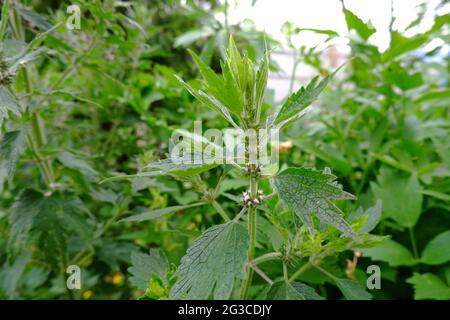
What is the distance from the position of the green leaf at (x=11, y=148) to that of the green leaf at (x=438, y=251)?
0.69m

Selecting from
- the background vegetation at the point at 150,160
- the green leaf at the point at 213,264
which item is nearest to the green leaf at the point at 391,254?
the background vegetation at the point at 150,160

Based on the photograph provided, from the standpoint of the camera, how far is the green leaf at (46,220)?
0.72 m

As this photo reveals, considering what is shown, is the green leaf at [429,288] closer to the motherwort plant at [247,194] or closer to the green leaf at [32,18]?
Result: the motherwort plant at [247,194]

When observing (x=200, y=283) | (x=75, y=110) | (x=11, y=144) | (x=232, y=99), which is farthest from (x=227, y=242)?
(x=75, y=110)

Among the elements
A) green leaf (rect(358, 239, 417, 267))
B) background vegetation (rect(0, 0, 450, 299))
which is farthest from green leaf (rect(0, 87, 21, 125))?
green leaf (rect(358, 239, 417, 267))

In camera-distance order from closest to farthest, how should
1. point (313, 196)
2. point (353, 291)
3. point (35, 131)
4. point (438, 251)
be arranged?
point (313, 196) → point (353, 291) → point (438, 251) → point (35, 131)

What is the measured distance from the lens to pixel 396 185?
78cm

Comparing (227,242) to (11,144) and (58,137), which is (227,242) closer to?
(11,144)

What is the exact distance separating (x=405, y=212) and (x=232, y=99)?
1.57 ft

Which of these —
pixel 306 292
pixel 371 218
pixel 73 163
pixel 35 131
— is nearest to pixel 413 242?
pixel 371 218

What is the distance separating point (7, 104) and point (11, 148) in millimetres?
90

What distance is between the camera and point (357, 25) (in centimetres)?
82

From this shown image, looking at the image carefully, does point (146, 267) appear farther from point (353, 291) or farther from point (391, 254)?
point (391, 254)
